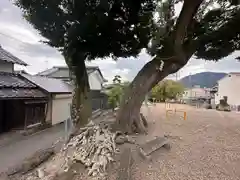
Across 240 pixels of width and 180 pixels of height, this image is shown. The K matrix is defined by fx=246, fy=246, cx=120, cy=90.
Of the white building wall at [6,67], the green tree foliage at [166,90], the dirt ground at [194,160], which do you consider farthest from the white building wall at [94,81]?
the dirt ground at [194,160]

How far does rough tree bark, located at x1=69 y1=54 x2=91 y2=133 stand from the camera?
27.3 feet

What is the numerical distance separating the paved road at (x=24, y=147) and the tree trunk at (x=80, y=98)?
6.24 feet

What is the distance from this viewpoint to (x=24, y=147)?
29.8 ft

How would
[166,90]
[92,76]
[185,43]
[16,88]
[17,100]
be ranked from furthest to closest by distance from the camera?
[166,90]
[92,76]
[17,100]
[16,88]
[185,43]

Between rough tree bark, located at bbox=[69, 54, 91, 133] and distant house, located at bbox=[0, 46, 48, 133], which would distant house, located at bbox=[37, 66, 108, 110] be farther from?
rough tree bark, located at bbox=[69, 54, 91, 133]

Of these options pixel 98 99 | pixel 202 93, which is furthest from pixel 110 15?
pixel 202 93

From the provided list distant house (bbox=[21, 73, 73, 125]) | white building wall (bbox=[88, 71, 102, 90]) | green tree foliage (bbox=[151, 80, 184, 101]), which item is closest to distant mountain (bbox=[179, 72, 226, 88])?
green tree foliage (bbox=[151, 80, 184, 101])

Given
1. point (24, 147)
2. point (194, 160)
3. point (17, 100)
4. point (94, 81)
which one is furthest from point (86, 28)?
point (94, 81)

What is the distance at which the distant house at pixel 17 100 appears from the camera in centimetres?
1101

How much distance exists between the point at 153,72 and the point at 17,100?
750 cm

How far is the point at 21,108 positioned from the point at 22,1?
6730 millimetres

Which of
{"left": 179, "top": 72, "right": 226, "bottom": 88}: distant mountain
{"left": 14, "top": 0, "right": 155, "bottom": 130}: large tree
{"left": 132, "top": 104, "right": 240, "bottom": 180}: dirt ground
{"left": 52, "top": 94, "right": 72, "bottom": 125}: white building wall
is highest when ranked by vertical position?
{"left": 179, "top": 72, "right": 226, "bottom": 88}: distant mountain

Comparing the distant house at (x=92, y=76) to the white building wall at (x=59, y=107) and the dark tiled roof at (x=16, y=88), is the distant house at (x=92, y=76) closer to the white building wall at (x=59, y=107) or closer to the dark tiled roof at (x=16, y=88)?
the white building wall at (x=59, y=107)

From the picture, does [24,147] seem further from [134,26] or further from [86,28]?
[134,26]
